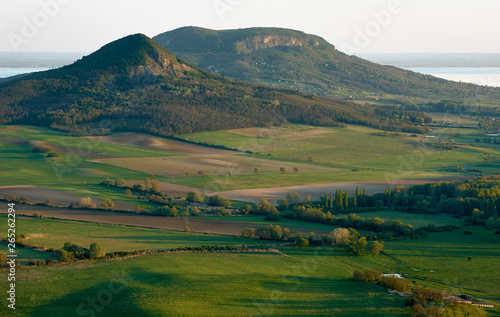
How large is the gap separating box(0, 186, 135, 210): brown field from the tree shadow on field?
30.7 meters

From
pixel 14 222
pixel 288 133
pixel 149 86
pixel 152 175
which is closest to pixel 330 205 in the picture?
pixel 152 175

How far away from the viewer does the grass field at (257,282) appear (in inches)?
1784

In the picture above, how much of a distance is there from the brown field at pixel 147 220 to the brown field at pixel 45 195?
332 centimetres

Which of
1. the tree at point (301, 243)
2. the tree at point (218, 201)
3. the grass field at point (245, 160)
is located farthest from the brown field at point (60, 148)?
the tree at point (301, 243)

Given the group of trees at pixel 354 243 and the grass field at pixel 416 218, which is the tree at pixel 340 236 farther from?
the grass field at pixel 416 218

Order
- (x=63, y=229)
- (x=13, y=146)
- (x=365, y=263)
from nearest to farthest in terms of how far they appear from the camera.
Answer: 1. (x=365, y=263)
2. (x=63, y=229)
3. (x=13, y=146)

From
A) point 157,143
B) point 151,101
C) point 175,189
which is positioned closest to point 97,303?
point 175,189

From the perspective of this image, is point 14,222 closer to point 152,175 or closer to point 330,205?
point 152,175

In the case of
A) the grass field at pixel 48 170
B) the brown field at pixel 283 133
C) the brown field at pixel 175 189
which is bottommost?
the brown field at pixel 175 189

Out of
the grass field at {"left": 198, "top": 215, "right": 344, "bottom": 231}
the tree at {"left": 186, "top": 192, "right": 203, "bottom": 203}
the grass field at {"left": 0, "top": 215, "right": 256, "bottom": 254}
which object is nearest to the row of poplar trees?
the grass field at {"left": 198, "top": 215, "right": 344, "bottom": 231}

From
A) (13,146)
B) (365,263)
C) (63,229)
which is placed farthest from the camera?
(13,146)

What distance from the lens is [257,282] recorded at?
5156 centimetres

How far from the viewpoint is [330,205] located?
8206cm

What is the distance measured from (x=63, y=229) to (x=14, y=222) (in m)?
6.50
